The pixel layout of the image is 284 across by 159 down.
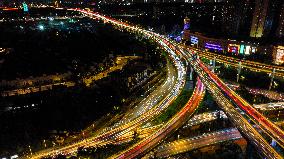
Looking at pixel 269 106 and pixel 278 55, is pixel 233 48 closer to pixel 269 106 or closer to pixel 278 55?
pixel 278 55

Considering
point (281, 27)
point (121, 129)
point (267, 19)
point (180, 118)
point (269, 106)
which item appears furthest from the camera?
point (267, 19)

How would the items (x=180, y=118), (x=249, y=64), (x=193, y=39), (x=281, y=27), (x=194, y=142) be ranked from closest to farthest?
(x=194, y=142)
(x=180, y=118)
(x=249, y=64)
(x=281, y=27)
(x=193, y=39)

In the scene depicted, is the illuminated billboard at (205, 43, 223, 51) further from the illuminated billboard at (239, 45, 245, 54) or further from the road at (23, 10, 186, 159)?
the road at (23, 10, 186, 159)

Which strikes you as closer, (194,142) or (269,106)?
(194,142)

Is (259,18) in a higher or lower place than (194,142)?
higher

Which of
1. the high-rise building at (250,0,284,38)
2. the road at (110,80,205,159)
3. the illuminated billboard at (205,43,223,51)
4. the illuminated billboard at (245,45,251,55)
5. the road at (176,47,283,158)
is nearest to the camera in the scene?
the road at (176,47,283,158)

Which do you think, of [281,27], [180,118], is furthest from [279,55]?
[180,118]

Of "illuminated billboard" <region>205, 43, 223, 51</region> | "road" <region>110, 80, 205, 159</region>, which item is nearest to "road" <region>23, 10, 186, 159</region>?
"road" <region>110, 80, 205, 159</region>

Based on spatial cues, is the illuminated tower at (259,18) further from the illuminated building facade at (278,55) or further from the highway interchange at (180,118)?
the highway interchange at (180,118)
